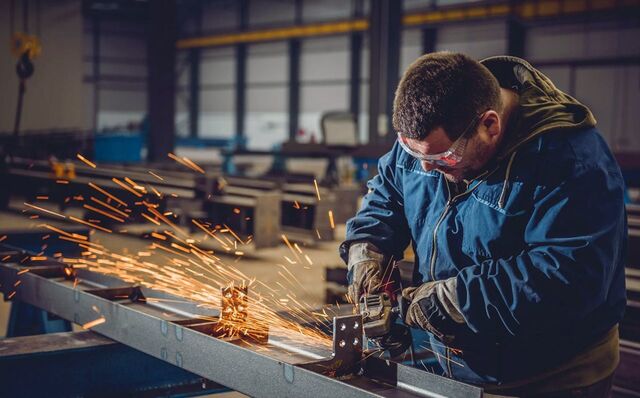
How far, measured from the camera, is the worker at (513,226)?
148cm

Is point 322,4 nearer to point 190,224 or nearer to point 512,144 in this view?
point 190,224

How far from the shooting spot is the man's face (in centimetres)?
156

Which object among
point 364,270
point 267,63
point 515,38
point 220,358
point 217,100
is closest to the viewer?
point 220,358

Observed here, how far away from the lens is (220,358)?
5.67 ft

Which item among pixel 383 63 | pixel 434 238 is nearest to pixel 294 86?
pixel 383 63

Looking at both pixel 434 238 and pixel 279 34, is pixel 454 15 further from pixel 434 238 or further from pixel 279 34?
pixel 434 238

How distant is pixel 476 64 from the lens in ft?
5.06

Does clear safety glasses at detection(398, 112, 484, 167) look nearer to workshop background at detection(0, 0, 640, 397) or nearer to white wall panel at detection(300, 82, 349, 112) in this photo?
workshop background at detection(0, 0, 640, 397)

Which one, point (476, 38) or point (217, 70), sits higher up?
point (476, 38)

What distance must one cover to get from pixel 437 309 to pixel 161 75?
1155 centimetres

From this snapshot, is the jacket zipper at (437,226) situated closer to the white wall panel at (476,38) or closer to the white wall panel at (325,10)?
the white wall panel at (476,38)

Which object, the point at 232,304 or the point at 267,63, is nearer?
the point at 232,304

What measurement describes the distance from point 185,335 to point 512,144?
0.92 meters

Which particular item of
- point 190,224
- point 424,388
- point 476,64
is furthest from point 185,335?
point 190,224
